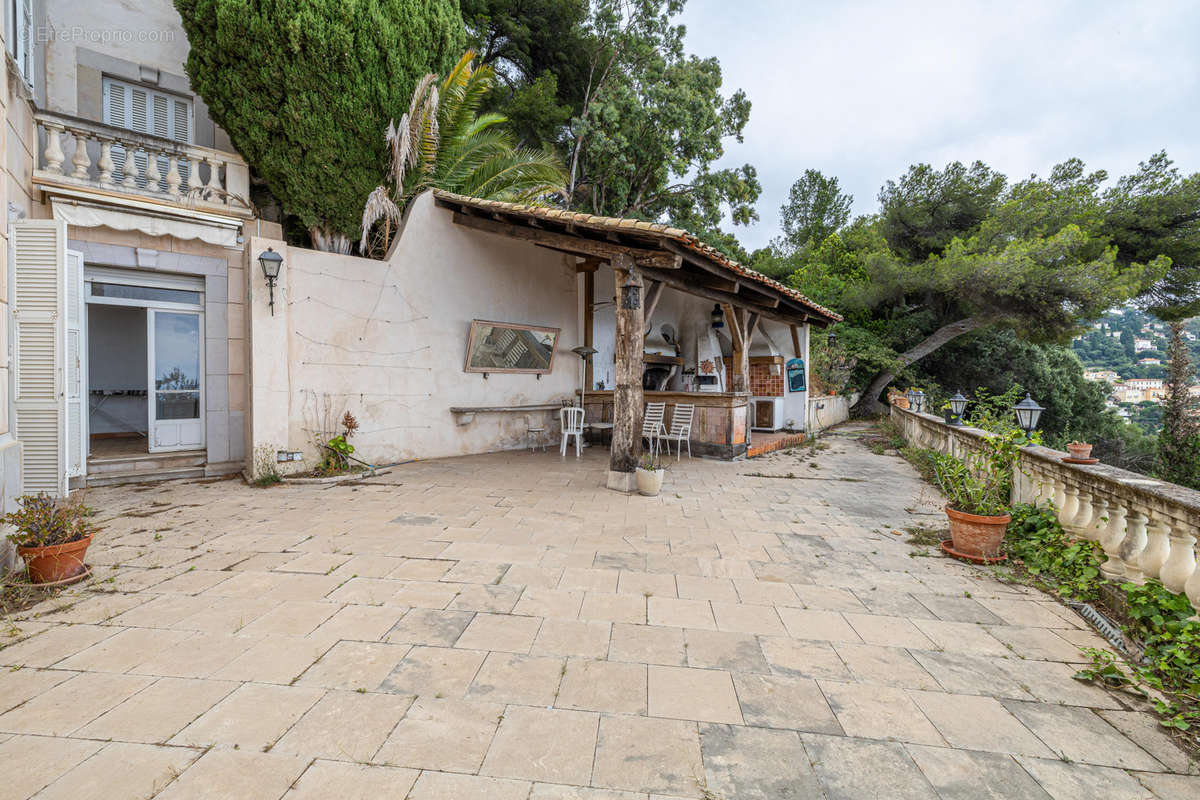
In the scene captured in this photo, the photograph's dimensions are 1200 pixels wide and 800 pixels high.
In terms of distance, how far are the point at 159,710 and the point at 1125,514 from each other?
4967 mm

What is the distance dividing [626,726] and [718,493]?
172 inches

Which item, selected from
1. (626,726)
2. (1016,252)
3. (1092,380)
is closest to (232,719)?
(626,726)

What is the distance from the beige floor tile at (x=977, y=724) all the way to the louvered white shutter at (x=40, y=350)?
6.80 metres

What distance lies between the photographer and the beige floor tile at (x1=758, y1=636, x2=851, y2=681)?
2281 millimetres

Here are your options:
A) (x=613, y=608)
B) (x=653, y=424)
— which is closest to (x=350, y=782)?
(x=613, y=608)

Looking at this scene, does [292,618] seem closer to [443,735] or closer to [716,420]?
[443,735]

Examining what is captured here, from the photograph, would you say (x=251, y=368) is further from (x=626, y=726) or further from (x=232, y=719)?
(x=626, y=726)

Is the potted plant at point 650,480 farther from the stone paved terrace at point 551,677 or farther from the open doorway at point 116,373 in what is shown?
the open doorway at point 116,373

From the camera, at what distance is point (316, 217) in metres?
6.92

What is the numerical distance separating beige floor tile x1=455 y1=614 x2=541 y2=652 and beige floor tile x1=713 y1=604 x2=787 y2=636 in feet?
3.37

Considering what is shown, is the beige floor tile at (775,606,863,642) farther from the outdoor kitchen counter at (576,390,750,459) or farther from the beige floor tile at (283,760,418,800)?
the outdoor kitchen counter at (576,390,750,459)

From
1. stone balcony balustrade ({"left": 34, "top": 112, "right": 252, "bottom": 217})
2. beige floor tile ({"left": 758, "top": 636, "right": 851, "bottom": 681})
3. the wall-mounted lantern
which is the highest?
stone balcony balustrade ({"left": 34, "top": 112, "right": 252, "bottom": 217})

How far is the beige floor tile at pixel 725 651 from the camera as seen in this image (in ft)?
7.64

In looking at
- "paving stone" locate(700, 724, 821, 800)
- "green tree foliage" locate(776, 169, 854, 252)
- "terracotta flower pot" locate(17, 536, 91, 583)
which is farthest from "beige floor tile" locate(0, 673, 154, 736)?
"green tree foliage" locate(776, 169, 854, 252)
